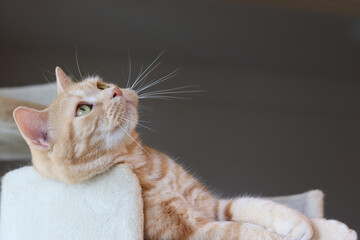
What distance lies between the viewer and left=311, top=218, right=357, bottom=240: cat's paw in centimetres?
95

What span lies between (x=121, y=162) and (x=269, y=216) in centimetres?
40

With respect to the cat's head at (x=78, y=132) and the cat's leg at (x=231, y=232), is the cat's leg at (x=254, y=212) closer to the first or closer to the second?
the cat's leg at (x=231, y=232)

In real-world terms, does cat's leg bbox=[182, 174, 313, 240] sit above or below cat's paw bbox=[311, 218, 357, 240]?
below

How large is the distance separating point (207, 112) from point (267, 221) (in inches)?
100

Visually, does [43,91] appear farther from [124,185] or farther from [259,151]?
[259,151]

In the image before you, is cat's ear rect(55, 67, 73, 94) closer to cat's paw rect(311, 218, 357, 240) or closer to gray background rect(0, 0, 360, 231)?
cat's paw rect(311, 218, 357, 240)

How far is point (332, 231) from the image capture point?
37.9 inches

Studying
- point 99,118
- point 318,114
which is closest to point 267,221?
point 99,118

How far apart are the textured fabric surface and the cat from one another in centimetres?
3

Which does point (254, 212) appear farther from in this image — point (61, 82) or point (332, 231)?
point (61, 82)

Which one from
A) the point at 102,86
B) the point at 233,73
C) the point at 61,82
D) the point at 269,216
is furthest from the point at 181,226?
the point at 233,73

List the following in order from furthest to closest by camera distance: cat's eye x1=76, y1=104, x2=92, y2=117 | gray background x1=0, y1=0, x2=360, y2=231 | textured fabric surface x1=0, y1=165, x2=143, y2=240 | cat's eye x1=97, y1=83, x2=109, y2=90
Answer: gray background x1=0, y1=0, x2=360, y2=231, cat's eye x1=97, y1=83, x2=109, y2=90, cat's eye x1=76, y1=104, x2=92, y2=117, textured fabric surface x1=0, y1=165, x2=143, y2=240

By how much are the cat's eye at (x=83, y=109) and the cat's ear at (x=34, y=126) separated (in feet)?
0.27

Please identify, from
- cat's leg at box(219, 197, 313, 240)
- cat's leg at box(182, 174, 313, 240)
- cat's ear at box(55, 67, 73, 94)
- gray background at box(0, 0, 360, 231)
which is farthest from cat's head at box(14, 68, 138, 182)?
gray background at box(0, 0, 360, 231)
